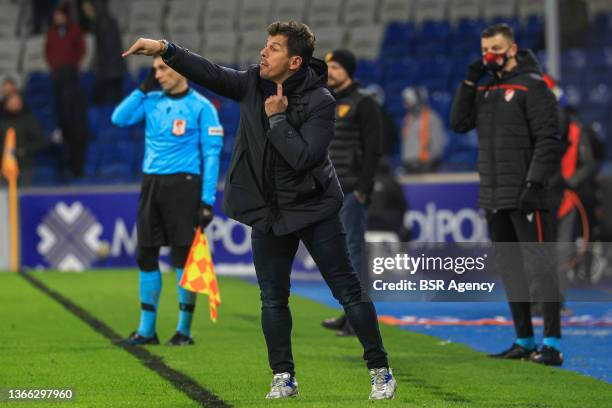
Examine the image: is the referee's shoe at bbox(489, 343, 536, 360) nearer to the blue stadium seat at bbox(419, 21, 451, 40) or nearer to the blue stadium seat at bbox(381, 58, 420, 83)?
the blue stadium seat at bbox(381, 58, 420, 83)

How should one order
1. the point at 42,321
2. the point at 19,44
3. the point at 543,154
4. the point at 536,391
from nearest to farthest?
the point at 536,391 → the point at 543,154 → the point at 42,321 → the point at 19,44

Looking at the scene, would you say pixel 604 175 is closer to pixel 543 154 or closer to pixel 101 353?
pixel 543 154

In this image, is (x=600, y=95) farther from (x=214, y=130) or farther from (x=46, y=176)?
(x=214, y=130)

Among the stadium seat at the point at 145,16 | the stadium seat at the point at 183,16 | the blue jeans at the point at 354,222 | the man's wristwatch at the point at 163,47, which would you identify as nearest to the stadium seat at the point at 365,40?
the stadium seat at the point at 183,16

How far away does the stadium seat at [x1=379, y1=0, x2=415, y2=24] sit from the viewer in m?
22.2

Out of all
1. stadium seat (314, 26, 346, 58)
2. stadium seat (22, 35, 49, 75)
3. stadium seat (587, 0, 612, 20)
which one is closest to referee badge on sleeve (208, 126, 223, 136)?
stadium seat (587, 0, 612, 20)

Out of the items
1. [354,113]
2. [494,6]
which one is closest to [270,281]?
[354,113]

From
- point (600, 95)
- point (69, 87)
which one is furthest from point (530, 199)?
point (69, 87)

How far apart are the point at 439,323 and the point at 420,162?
249 inches

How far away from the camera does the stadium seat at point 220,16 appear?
2341 centimetres

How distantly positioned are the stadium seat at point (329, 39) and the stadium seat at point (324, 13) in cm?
31

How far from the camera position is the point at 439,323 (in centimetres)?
1112

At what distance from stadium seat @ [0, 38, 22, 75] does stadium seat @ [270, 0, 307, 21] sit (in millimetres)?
4583

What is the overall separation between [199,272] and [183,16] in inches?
598
